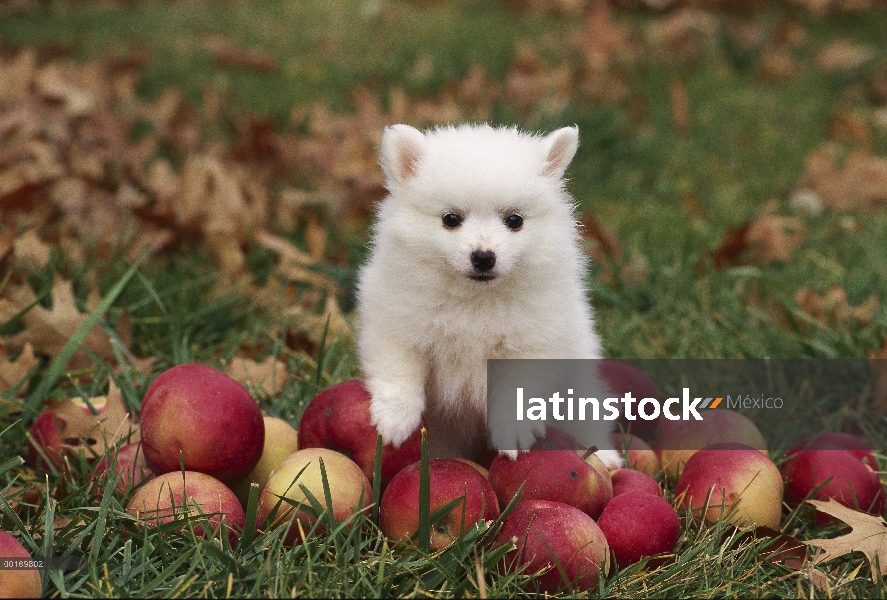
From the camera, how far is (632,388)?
2.63 m

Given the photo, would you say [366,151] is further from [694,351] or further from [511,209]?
[511,209]

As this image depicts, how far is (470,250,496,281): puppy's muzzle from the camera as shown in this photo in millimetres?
1868

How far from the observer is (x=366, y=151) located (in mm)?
5176

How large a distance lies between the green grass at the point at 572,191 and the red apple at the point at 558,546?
0.05 meters

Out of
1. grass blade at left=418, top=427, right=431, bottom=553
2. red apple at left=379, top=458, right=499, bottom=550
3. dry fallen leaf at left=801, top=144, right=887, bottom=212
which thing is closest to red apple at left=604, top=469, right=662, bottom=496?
red apple at left=379, top=458, right=499, bottom=550

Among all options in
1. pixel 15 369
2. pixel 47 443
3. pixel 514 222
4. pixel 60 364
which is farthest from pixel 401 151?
pixel 15 369

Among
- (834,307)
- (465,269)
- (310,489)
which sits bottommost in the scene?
(834,307)

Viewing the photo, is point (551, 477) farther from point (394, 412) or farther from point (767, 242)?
point (767, 242)

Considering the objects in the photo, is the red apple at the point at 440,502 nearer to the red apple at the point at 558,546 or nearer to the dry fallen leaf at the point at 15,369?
the red apple at the point at 558,546

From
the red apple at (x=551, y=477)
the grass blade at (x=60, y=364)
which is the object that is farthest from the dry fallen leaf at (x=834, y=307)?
the grass blade at (x=60, y=364)

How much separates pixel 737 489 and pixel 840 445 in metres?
0.45

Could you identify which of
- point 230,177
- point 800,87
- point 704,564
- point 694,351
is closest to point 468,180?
point 704,564

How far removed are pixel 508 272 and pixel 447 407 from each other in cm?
37

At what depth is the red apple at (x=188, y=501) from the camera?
6.59ft
